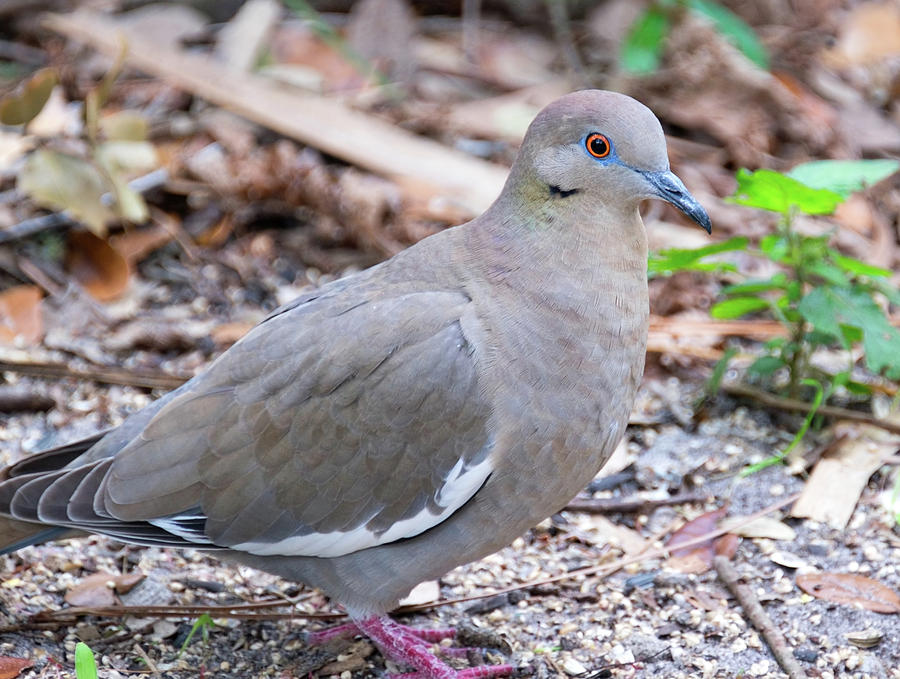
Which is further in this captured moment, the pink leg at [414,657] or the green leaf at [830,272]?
the green leaf at [830,272]

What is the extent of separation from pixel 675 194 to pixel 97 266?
2.79 meters

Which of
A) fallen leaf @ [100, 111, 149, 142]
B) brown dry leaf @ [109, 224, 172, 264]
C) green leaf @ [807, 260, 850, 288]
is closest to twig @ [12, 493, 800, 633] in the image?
green leaf @ [807, 260, 850, 288]

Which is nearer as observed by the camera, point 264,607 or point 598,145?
point 598,145

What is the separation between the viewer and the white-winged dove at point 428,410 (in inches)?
116

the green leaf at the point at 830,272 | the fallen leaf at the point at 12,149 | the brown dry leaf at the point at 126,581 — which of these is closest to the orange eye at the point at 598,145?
the green leaf at the point at 830,272

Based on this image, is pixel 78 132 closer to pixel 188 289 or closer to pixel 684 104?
pixel 188 289

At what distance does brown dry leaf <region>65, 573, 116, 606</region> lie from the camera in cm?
336

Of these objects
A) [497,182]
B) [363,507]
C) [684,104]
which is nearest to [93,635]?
[363,507]

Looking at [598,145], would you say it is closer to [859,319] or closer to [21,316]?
[859,319]

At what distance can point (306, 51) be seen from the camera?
610cm

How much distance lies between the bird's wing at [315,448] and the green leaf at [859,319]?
1.25 meters

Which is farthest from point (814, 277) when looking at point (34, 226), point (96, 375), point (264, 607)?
point (34, 226)

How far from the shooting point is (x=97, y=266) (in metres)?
4.91

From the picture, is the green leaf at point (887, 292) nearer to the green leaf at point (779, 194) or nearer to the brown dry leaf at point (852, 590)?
the green leaf at point (779, 194)
